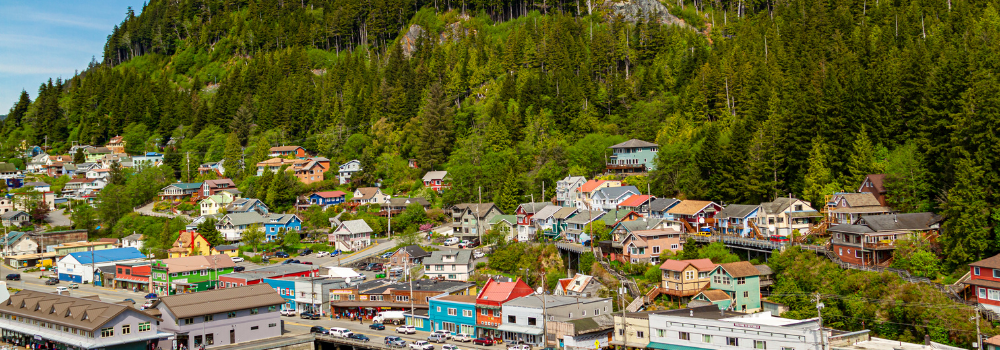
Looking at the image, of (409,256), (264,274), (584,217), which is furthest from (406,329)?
(584,217)

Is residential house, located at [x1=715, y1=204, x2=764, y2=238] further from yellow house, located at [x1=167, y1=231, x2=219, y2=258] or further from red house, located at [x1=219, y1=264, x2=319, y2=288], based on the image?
yellow house, located at [x1=167, y1=231, x2=219, y2=258]

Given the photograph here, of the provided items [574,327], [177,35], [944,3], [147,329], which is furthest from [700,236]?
[177,35]

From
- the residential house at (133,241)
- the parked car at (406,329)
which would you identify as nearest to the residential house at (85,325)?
the parked car at (406,329)

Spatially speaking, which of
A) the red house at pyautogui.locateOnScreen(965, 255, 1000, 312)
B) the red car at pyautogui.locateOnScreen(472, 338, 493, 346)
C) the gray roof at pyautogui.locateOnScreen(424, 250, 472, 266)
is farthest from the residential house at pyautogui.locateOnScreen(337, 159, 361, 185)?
the red house at pyautogui.locateOnScreen(965, 255, 1000, 312)

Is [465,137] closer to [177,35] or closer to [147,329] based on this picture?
[147,329]

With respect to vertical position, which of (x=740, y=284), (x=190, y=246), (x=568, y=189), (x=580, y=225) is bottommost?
(x=740, y=284)

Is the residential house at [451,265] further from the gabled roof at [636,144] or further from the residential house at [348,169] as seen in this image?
the residential house at [348,169]

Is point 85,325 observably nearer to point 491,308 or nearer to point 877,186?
point 491,308
